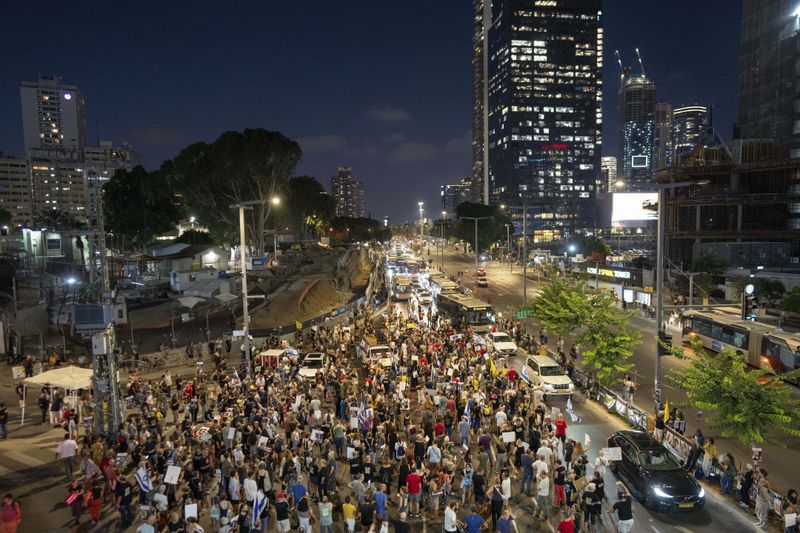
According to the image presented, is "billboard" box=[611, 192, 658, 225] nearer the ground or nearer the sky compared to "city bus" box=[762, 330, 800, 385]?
nearer the sky

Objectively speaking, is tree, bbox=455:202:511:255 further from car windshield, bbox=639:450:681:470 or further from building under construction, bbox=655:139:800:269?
car windshield, bbox=639:450:681:470

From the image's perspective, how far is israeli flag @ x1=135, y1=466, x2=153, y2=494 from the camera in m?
12.6

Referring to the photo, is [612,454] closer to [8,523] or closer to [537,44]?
[8,523]

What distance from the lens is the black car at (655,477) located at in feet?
41.5

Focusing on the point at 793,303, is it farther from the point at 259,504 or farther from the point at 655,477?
the point at 259,504

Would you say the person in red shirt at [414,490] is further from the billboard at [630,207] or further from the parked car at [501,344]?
the billboard at [630,207]

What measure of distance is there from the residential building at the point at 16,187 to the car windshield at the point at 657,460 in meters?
190

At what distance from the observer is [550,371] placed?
22922mm

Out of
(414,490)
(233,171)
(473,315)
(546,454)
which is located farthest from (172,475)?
(233,171)

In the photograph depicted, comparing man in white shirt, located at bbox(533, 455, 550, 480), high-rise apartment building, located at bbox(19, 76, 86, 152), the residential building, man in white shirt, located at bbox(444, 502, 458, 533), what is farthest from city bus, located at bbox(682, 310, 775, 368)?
high-rise apartment building, located at bbox(19, 76, 86, 152)

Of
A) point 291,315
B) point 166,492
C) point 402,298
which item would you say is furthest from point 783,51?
point 166,492

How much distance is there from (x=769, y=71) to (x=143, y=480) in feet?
277

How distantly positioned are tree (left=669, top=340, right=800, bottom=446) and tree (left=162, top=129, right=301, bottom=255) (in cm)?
4276

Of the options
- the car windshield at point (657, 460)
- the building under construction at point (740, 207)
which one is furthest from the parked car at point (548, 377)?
the building under construction at point (740, 207)
